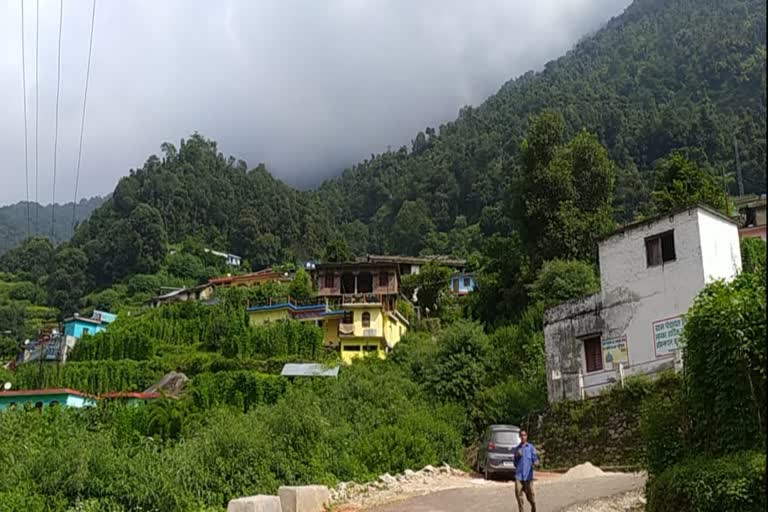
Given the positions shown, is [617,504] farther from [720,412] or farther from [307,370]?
[307,370]

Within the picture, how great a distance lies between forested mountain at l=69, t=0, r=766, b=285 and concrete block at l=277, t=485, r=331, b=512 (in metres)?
64.8

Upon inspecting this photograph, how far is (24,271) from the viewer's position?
4262 inches

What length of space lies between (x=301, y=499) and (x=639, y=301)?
1474 cm

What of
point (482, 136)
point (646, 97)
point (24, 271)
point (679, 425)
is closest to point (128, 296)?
point (24, 271)

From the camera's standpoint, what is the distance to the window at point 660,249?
972 inches

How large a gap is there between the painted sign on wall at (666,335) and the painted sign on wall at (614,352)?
122cm

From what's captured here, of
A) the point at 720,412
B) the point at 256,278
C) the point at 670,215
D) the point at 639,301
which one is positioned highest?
the point at 256,278

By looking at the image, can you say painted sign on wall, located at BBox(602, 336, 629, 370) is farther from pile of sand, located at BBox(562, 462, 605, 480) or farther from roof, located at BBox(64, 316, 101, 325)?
Result: roof, located at BBox(64, 316, 101, 325)

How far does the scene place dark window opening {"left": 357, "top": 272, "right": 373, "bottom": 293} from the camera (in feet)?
197

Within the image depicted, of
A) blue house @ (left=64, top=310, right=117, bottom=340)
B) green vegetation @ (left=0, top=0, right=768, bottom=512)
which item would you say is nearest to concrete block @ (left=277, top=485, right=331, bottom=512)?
green vegetation @ (left=0, top=0, right=768, bottom=512)

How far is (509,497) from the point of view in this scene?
1644 cm

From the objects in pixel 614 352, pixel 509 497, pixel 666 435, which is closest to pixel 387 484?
pixel 509 497

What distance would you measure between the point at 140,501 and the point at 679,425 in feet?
35.8

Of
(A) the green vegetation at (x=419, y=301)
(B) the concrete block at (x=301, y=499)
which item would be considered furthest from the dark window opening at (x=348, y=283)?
(B) the concrete block at (x=301, y=499)
